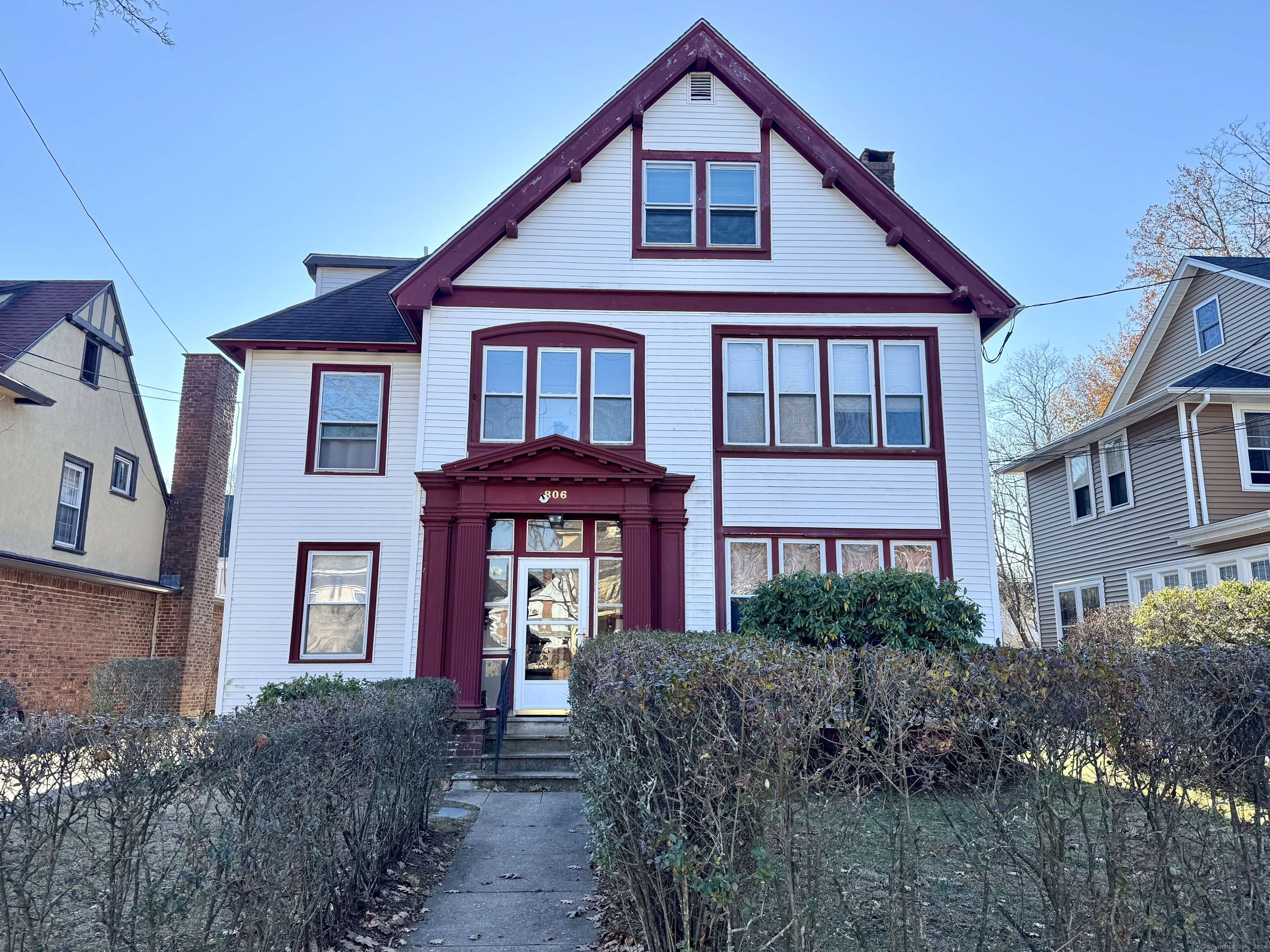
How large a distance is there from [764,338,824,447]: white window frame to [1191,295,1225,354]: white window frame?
11.6 m

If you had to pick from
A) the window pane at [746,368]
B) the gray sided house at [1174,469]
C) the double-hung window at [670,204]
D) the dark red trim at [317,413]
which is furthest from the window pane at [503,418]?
the gray sided house at [1174,469]

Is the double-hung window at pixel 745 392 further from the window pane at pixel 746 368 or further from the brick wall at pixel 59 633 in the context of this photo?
the brick wall at pixel 59 633

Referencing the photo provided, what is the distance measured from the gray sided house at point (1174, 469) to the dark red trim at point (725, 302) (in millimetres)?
6506

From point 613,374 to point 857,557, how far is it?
4543 millimetres

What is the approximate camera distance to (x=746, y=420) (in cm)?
1314

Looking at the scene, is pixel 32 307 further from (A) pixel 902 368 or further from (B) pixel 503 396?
(A) pixel 902 368

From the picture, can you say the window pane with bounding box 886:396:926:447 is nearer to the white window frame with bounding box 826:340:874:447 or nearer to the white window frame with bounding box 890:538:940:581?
the white window frame with bounding box 826:340:874:447

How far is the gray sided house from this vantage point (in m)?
16.2

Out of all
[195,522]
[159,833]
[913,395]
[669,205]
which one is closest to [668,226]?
[669,205]

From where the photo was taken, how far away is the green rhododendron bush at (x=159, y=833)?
→ 3629mm

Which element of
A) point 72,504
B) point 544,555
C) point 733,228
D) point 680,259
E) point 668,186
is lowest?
point 544,555

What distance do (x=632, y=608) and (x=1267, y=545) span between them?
10921mm

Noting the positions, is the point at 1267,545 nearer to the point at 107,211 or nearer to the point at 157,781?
the point at 157,781

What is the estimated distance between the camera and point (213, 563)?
68.2 ft
